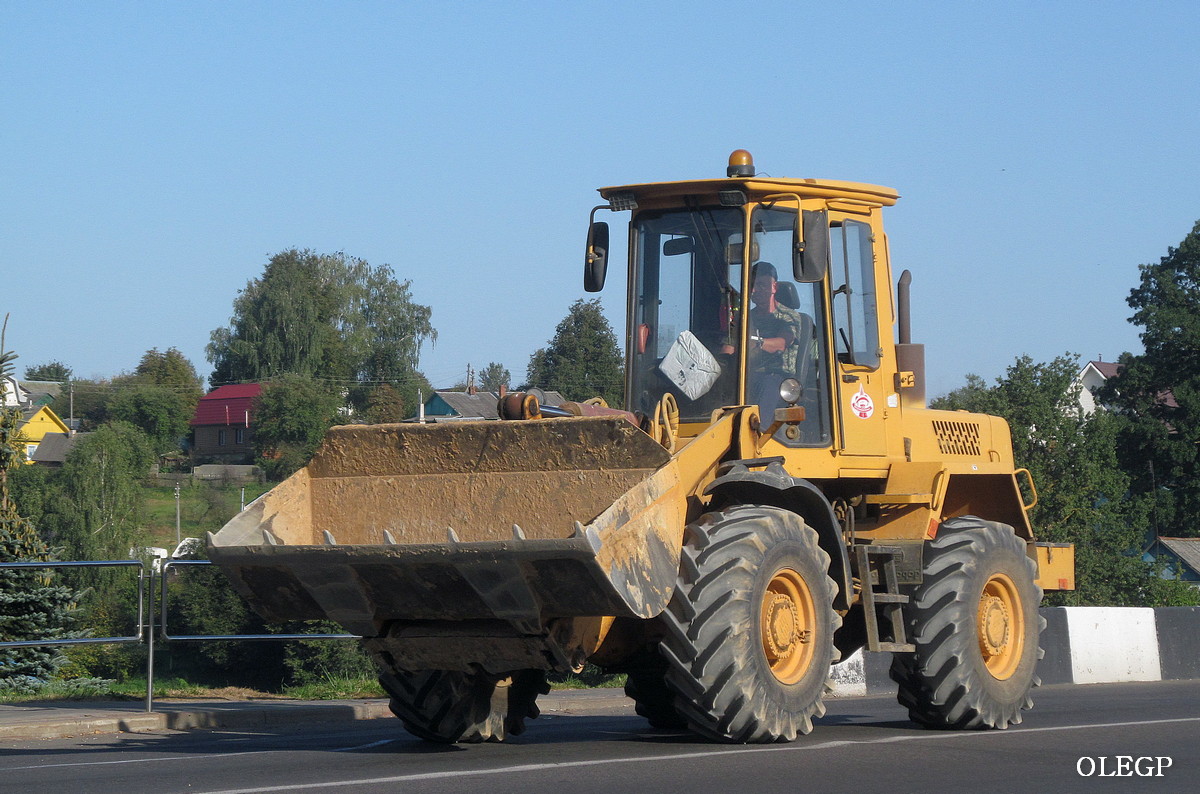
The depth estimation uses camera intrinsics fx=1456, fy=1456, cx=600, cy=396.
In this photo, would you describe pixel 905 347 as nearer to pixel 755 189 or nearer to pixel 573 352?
pixel 755 189

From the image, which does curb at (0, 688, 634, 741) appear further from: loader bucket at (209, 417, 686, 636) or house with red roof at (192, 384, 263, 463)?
house with red roof at (192, 384, 263, 463)

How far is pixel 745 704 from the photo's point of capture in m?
8.27

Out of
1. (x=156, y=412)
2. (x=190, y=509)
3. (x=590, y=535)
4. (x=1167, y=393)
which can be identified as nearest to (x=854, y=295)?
(x=590, y=535)

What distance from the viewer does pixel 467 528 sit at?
8.92 m

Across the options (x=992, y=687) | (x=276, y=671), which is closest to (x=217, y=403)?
(x=276, y=671)

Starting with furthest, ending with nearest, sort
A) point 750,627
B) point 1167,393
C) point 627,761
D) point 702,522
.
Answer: point 1167,393
point 702,522
point 750,627
point 627,761

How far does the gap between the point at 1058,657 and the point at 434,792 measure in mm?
13723

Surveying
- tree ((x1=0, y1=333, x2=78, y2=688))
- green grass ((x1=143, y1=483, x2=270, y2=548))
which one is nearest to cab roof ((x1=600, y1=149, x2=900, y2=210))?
tree ((x1=0, y1=333, x2=78, y2=688))

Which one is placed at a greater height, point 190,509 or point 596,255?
point 190,509

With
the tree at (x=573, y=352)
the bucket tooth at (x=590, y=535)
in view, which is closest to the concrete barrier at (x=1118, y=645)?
the bucket tooth at (x=590, y=535)

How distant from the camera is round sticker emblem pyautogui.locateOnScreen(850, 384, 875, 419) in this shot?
33.5 ft

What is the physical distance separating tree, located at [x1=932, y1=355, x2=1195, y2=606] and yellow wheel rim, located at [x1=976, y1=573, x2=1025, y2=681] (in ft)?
125

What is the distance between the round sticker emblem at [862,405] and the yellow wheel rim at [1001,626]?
1519 mm

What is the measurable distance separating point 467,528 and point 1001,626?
4.25 meters
